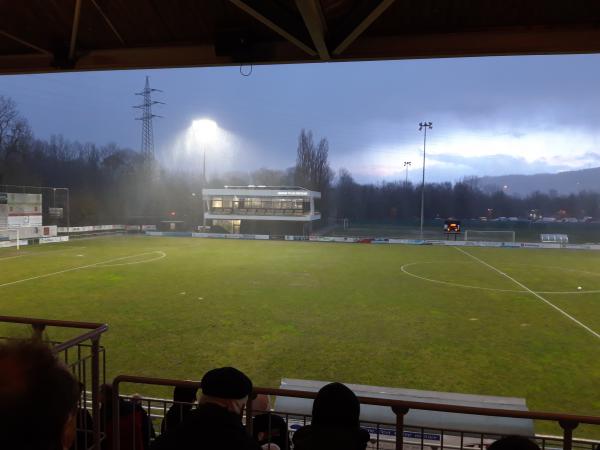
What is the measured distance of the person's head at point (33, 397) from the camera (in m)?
1.32

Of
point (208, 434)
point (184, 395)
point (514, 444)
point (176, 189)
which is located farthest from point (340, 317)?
point (176, 189)

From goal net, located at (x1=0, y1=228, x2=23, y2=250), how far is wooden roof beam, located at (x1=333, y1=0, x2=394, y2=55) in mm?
38275

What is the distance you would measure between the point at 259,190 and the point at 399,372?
47.2m

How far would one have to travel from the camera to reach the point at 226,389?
8.91 feet

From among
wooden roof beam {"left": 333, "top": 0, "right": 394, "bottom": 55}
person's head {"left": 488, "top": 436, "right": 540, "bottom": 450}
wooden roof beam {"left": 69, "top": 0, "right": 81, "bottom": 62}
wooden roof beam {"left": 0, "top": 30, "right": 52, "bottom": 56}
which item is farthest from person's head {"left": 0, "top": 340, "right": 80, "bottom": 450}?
wooden roof beam {"left": 0, "top": 30, "right": 52, "bottom": 56}

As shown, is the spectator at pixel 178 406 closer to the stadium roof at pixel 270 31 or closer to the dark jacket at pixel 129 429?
the dark jacket at pixel 129 429

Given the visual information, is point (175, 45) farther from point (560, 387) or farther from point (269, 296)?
point (269, 296)

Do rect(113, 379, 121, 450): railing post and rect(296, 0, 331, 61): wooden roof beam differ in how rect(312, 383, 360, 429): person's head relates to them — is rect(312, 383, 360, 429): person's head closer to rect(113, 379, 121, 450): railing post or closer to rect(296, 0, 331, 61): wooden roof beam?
rect(113, 379, 121, 450): railing post

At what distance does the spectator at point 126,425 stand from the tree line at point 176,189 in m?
58.7

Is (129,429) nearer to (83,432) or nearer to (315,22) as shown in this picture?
(83,432)

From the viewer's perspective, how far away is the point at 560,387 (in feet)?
32.8

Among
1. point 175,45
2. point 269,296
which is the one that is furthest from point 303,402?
point 269,296

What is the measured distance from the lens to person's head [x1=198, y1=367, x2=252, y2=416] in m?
2.71

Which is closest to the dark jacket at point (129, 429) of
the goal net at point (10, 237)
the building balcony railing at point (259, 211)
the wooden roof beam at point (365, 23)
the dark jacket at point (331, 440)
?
the dark jacket at point (331, 440)
